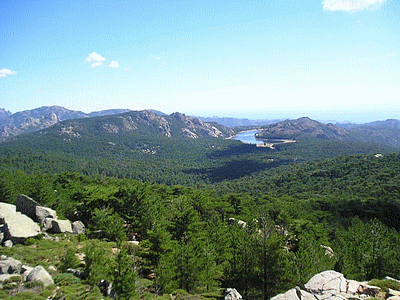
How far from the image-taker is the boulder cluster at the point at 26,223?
83.7 ft

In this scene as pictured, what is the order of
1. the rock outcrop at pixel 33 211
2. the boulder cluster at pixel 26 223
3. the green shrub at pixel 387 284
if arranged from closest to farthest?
the green shrub at pixel 387 284 → the boulder cluster at pixel 26 223 → the rock outcrop at pixel 33 211

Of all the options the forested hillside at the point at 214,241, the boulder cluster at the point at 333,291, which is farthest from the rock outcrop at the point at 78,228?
the boulder cluster at the point at 333,291

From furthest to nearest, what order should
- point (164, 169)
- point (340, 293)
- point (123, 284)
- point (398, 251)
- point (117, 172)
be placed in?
point (164, 169)
point (117, 172)
point (398, 251)
point (123, 284)
point (340, 293)

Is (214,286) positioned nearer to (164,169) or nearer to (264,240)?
(264,240)

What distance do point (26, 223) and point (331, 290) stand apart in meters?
31.2

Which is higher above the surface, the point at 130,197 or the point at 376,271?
the point at 130,197

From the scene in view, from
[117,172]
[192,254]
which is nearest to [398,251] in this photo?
[192,254]

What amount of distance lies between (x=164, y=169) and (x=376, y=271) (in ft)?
575

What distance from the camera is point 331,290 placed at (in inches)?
608

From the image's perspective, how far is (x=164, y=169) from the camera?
19588cm

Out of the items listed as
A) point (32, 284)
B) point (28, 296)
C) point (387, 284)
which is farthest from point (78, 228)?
point (387, 284)

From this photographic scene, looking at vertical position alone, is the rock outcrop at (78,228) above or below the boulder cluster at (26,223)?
below

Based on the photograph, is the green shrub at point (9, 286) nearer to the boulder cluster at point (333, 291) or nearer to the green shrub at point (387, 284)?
the boulder cluster at point (333, 291)

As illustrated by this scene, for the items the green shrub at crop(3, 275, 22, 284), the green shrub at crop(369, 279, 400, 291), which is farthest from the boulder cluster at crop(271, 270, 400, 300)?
the green shrub at crop(3, 275, 22, 284)
